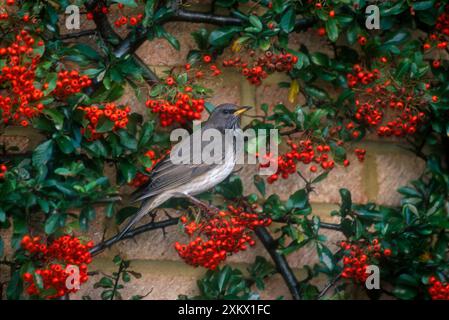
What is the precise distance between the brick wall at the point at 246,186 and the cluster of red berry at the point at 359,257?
194 mm

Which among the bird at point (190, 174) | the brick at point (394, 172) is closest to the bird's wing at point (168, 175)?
the bird at point (190, 174)

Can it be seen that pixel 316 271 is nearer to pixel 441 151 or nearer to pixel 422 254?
pixel 422 254

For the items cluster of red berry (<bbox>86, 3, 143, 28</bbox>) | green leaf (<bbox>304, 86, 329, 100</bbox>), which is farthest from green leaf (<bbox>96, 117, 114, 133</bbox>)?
green leaf (<bbox>304, 86, 329, 100</bbox>)

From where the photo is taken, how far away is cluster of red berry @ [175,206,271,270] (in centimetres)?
243

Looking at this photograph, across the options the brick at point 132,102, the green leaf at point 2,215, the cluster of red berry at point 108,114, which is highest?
the brick at point 132,102

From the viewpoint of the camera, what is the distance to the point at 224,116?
8.92 feet

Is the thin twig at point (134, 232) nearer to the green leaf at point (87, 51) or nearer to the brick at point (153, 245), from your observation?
the brick at point (153, 245)

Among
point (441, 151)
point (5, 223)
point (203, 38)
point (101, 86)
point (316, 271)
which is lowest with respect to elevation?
point (316, 271)

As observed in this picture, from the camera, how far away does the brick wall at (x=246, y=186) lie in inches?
107

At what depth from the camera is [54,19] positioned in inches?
99.3

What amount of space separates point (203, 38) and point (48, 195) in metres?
0.80

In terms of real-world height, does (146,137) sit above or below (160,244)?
above

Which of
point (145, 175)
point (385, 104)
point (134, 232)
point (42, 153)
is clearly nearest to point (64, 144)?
point (42, 153)

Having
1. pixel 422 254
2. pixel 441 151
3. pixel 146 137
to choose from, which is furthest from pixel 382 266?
pixel 146 137
